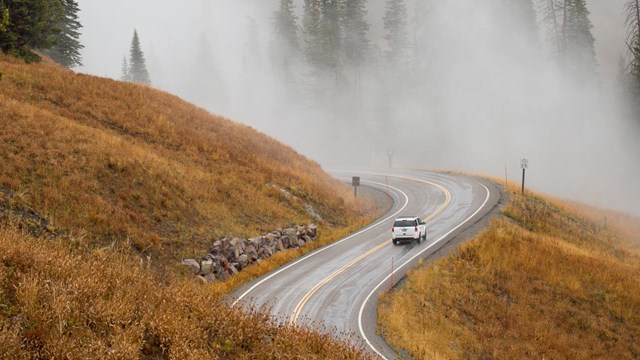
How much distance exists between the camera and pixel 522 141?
7762 centimetres

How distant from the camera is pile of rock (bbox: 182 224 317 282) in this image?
2280cm

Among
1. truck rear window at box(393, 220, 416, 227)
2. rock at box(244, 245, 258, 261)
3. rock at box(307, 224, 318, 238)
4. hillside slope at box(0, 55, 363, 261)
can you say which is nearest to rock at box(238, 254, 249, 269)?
rock at box(244, 245, 258, 261)

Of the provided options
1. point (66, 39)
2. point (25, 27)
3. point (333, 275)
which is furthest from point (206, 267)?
point (66, 39)

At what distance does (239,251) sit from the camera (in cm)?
2547

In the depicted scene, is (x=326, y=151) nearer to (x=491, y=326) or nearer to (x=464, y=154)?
(x=464, y=154)

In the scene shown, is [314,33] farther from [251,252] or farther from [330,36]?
[251,252]

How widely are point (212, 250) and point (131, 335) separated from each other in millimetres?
16033

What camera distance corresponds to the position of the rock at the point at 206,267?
22.7 meters

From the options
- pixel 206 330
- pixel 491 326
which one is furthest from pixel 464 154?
pixel 206 330

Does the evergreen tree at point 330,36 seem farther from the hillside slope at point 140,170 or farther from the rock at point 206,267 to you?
the rock at point 206,267

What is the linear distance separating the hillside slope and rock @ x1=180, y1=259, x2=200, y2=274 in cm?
60

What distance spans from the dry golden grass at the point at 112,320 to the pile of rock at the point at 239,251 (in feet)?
37.8

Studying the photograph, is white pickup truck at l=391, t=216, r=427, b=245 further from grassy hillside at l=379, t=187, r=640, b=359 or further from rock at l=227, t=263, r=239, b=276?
rock at l=227, t=263, r=239, b=276

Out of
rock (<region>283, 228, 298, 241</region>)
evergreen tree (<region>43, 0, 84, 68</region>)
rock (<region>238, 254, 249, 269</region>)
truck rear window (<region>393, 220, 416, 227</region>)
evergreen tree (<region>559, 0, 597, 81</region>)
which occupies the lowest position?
rock (<region>238, 254, 249, 269</region>)
